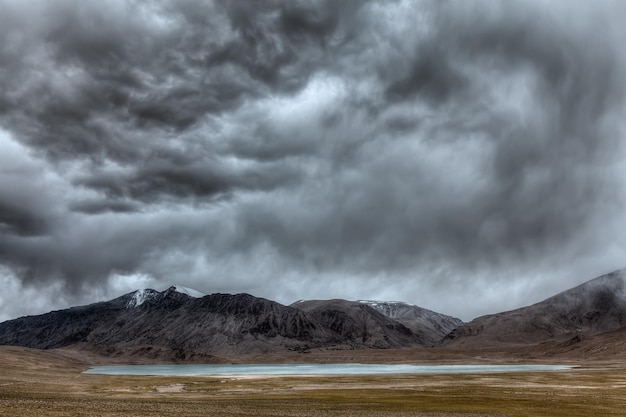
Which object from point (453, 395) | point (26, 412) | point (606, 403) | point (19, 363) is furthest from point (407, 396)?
point (19, 363)

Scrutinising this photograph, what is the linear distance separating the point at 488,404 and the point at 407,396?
14193 millimetres

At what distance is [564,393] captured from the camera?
A: 73000 mm

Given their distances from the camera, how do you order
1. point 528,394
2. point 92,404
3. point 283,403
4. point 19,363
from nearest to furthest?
point 92,404 < point 283,403 < point 528,394 < point 19,363

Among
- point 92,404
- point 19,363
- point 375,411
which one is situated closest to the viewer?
point 375,411

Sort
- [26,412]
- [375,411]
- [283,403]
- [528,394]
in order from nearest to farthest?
[26,412], [375,411], [283,403], [528,394]

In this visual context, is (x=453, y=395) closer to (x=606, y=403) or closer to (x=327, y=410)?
(x=606, y=403)

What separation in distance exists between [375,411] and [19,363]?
573 feet

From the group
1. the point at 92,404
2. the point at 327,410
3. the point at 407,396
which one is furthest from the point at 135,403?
the point at 407,396

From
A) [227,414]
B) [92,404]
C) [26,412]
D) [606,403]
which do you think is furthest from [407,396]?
[26,412]

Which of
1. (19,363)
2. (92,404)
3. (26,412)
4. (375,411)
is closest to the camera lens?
(26,412)

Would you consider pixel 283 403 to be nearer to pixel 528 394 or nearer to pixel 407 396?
pixel 407 396

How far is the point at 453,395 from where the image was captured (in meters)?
73.1

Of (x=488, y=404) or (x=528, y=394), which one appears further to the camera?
(x=528, y=394)

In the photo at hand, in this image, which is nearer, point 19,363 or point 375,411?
point 375,411
